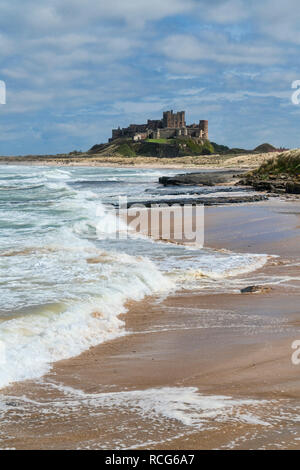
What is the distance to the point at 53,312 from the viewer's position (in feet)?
17.9

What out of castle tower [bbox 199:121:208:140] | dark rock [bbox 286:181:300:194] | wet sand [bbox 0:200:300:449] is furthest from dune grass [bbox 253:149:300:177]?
castle tower [bbox 199:121:208:140]

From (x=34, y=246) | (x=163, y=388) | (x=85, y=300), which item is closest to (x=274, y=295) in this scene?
(x=85, y=300)

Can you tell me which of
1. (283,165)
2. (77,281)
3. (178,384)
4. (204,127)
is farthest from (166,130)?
(178,384)

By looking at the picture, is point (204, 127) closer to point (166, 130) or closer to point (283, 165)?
point (166, 130)

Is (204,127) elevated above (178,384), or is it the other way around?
(204,127)

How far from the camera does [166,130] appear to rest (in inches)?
6093

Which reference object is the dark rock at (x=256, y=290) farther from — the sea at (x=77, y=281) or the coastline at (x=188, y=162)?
the coastline at (x=188, y=162)

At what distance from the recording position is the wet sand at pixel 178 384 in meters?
2.78

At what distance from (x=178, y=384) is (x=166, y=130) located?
155 m

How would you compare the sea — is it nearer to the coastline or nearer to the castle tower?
the coastline

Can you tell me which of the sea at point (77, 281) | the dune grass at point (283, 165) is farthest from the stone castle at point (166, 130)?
the sea at point (77, 281)

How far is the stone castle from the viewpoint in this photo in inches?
6004

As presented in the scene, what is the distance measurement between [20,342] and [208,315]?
2104mm

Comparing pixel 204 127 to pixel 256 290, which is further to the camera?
pixel 204 127
